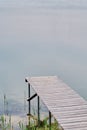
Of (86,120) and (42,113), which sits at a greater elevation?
(86,120)

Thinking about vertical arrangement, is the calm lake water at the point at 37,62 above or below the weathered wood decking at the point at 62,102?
below

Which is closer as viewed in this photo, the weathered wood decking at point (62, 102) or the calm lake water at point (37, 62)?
the weathered wood decking at point (62, 102)

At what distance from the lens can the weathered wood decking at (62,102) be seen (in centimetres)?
632

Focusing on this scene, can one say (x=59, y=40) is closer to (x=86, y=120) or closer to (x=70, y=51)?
(x=70, y=51)

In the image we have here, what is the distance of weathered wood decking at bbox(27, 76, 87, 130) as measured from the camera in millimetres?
6316

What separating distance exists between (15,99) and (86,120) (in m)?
6.20

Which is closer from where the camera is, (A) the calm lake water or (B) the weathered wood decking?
(B) the weathered wood decking

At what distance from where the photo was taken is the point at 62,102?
24.8 feet

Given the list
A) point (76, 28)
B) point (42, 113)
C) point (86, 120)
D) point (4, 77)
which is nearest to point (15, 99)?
point (42, 113)

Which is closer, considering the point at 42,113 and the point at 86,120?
the point at 86,120

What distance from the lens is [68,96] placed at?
7984 millimetres

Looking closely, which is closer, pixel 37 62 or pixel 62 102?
pixel 62 102

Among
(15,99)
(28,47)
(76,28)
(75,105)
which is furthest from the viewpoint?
(76,28)

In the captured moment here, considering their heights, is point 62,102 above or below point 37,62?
above
